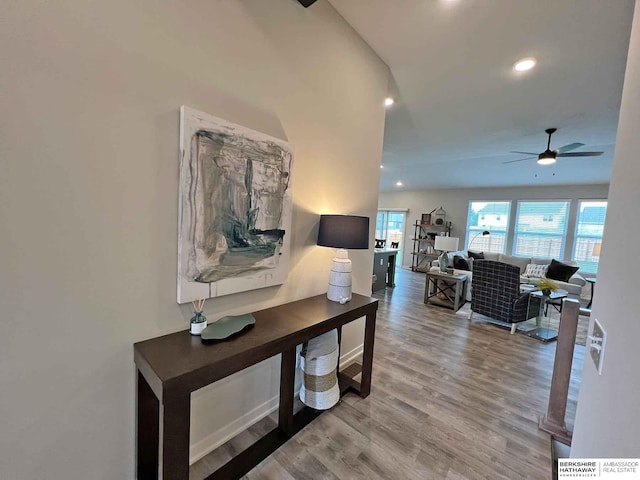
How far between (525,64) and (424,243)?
7010mm

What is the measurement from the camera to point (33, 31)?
3.05 feet

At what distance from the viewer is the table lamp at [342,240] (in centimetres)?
193

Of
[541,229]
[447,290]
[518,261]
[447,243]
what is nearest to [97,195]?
[447,290]

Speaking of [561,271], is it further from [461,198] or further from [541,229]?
[461,198]

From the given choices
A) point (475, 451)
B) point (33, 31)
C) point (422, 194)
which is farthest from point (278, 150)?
point (422, 194)

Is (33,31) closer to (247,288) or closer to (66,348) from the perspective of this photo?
(66,348)

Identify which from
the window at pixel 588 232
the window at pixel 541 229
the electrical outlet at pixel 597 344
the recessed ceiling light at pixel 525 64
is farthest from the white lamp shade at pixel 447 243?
the electrical outlet at pixel 597 344

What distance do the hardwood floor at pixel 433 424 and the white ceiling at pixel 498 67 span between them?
2.96 metres

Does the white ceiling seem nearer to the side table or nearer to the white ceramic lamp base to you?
the white ceramic lamp base

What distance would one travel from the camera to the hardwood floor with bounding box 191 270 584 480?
1.58m

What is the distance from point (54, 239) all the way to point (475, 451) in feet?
8.36

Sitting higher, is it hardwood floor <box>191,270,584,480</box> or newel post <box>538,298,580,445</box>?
newel post <box>538,298,580,445</box>

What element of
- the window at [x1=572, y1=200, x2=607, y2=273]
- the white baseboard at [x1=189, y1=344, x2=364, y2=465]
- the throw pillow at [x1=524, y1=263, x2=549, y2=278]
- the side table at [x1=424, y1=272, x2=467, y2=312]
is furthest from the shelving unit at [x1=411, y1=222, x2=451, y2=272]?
the white baseboard at [x1=189, y1=344, x2=364, y2=465]

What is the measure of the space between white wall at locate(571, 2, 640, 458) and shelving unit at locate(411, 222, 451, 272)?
7.89m
